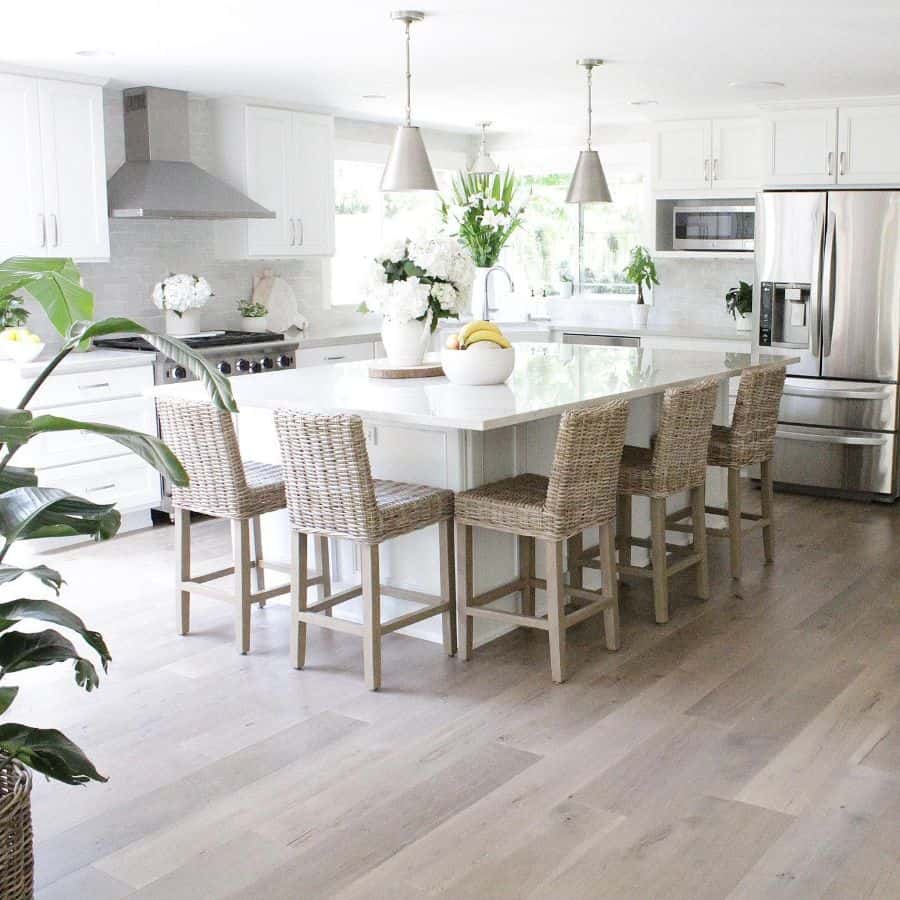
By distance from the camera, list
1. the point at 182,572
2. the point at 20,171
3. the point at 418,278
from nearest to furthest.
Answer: the point at 182,572
the point at 418,278
the point at 20,171

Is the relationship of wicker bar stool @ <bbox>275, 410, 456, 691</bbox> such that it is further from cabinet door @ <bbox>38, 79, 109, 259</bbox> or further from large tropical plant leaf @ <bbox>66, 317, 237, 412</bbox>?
cabinet door @ <bbox>38, 79, 109, 259</bbox>

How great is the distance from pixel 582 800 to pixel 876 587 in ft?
8.00

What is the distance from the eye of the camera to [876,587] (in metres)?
4.98

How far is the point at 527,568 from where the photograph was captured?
14.6ft

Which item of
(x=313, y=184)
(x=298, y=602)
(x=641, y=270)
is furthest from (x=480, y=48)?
(x=641, y=270)

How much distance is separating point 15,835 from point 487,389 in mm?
2681

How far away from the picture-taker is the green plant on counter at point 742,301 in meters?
7.67

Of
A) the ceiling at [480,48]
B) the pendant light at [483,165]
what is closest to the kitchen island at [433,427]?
the ceiling at [480,48]

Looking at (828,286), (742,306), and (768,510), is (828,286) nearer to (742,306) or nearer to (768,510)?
(742,306)

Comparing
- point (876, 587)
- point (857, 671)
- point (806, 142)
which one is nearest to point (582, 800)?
point (857, 671)

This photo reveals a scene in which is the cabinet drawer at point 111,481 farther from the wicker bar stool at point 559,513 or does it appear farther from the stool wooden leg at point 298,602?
the wicker bar stool at point 559,513

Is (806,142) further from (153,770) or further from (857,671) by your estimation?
(153,770)

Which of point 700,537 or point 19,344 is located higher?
point 19,344

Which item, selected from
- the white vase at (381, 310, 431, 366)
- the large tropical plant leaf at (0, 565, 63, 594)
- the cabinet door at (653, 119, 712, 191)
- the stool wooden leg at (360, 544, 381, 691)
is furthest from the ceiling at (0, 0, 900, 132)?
the large tropical plant leaf at (0, 565, 63, 594)
